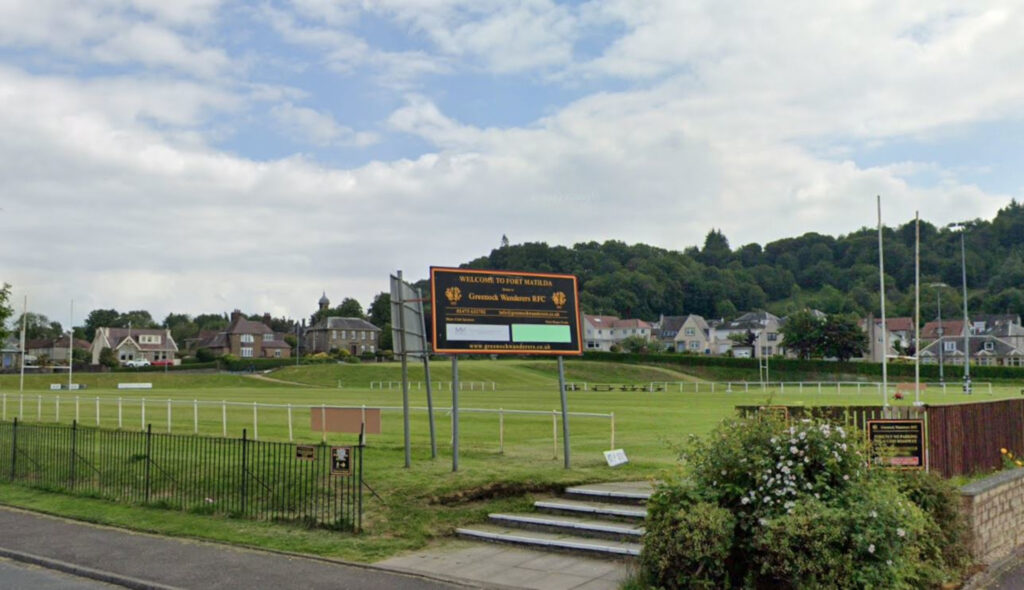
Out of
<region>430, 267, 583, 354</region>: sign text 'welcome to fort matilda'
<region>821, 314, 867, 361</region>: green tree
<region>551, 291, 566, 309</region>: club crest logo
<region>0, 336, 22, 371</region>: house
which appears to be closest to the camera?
<region>430, 267, 583, 354</region>: sign text 'welcome to fort matilda'

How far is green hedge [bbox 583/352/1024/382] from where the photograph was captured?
81.4 meters

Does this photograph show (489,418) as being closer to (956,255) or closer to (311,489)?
(311,489)

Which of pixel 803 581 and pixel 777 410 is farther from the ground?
pixel 777 410

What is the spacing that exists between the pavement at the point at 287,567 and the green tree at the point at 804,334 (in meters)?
95.7

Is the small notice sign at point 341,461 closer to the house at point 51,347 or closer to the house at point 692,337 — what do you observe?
the house at point 51,347

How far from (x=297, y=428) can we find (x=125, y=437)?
6.15m

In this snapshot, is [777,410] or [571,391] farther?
[571,391]

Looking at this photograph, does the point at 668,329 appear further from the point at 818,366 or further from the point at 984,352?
the point at 818,366

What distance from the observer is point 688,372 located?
312 feet

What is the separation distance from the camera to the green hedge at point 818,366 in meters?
81.4

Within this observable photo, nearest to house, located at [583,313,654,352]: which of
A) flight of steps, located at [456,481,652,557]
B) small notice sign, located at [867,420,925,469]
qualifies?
flight of steps, located at [456,481,652,557]

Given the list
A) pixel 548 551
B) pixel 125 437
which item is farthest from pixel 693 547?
Result: pixel 125 437

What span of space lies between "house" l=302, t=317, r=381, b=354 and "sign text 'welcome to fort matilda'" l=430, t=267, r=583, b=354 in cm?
13735

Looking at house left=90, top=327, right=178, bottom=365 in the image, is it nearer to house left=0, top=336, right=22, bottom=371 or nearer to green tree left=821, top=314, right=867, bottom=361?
house left=0, top=336, right=22, bottom=371
